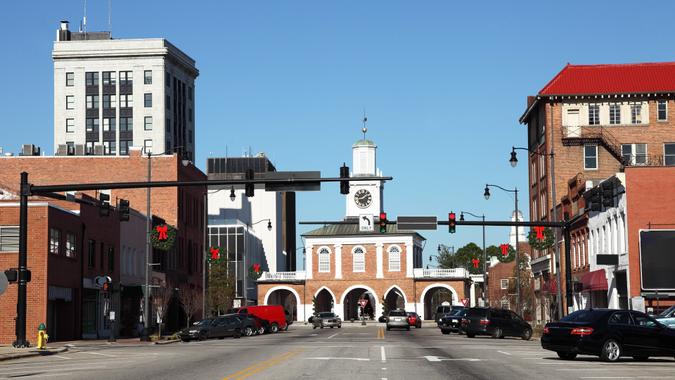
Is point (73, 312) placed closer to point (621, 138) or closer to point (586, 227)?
point (586, 227)

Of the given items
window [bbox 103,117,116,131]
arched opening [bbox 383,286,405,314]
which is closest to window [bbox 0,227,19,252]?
arched opening [bbox 383,286,405,314]

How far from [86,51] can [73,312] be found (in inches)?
Answer: 3279

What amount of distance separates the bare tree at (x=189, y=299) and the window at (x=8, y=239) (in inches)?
1000

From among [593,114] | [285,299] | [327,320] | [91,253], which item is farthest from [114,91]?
[91,253]

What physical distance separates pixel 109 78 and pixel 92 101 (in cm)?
409

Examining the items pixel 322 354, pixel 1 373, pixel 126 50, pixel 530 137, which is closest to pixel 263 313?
pixel 530 137

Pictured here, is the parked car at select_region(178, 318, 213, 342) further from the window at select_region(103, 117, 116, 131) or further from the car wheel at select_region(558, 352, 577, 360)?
the window at select_region(103, 117, 116, 131)

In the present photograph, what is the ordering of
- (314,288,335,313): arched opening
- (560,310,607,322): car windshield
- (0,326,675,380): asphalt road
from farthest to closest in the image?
(314,288,335,313): arched opening → (560,310,607,322): car windshield → (0,326,675,380): asphalt road

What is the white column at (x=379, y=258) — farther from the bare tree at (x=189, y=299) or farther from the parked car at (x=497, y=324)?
the parked car at (x=497, y=324)

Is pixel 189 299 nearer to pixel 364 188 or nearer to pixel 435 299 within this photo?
pixel 364 188

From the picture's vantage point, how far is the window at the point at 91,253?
64562mm

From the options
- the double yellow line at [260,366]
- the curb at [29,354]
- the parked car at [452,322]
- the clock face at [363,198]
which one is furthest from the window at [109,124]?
the double yellow line at [260,366]

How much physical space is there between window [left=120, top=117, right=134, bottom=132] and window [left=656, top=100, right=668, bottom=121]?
250ft

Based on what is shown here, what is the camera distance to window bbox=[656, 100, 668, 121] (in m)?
84.8
